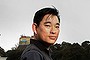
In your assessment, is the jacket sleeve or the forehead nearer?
the jacket sleeve

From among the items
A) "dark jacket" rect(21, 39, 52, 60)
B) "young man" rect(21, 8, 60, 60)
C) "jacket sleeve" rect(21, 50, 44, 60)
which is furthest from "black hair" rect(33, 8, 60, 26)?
"jacket sleeve" rect(21, 50, 44, 60)

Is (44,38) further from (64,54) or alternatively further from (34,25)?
(64,54)

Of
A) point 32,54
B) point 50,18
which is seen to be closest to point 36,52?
point 32,54

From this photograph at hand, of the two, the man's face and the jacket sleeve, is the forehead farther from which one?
the jacket sleeve

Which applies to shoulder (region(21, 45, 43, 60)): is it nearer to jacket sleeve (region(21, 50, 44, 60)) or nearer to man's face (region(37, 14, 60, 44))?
jacket sleeve (region(21, 50, 44, 60))

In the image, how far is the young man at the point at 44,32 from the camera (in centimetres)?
281

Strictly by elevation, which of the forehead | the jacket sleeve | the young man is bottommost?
the jacket sleeve

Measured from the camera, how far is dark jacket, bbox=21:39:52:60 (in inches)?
104

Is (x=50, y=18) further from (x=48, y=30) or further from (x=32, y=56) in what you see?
(x=32, y=56)

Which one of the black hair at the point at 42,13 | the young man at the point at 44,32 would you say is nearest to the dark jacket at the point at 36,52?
the young man at the point at 44,32

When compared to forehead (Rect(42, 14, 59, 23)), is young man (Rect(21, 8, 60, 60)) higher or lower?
lower

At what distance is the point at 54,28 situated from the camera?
2.86 m

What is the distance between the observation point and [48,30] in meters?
2.81

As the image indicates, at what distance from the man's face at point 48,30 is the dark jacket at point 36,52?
0.07 meters
